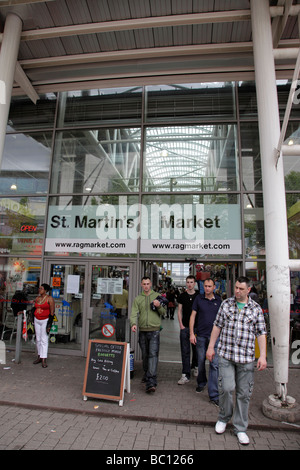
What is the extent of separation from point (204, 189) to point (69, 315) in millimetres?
4468

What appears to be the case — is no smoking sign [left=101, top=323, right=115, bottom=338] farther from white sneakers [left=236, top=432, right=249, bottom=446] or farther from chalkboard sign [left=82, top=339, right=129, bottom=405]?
white sneakers [left=236, top=432, right=249, bottom=446]

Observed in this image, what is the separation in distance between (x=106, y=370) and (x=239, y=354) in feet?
6.97

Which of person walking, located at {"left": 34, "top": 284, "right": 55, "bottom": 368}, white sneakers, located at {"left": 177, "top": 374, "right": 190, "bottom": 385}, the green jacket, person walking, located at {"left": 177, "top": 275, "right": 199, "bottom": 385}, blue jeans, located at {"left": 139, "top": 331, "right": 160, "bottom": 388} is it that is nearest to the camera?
blue jeans, located at {"left": 139, "top": 331, "right": 160, "bottom": 388}

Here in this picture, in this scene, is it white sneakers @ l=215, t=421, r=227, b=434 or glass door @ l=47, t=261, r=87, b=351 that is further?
glass door @ l=47, t=261, r=87, b=351

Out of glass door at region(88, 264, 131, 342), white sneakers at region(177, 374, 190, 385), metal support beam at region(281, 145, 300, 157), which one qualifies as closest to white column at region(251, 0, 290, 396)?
metal support beam at region(281, 145, 300, 157)

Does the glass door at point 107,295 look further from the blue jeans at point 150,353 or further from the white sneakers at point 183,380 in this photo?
the white sneakers at point 183,380

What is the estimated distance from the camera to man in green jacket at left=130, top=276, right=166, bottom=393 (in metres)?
4.89

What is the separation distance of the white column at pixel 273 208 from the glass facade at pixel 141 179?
2245 mm

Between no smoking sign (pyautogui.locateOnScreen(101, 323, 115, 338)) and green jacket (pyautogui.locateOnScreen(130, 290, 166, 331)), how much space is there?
5.35 feet

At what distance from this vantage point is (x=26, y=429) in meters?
3.60

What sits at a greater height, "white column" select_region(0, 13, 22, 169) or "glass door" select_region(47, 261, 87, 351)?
"white column" select_region(0, 13, 22, 169)

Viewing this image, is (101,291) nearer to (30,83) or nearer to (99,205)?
(99,205)

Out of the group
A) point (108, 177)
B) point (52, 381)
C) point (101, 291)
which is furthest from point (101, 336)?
point (108, 177)

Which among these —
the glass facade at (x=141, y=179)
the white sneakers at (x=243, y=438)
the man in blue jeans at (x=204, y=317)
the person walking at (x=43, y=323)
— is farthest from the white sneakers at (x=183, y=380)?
the person walking at (x=43, y=323)
